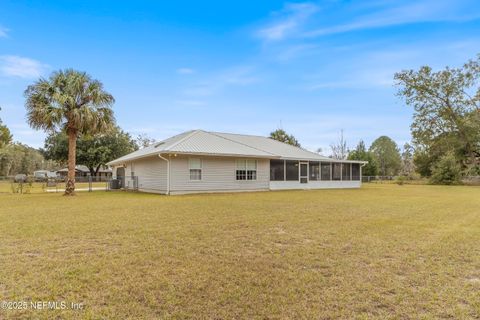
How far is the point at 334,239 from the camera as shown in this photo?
5.74 metres

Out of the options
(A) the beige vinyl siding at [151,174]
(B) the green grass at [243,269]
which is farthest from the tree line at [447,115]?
(B) the green grass at [243,269]

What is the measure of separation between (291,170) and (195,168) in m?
7.70

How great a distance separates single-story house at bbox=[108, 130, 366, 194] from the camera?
54.7 ft

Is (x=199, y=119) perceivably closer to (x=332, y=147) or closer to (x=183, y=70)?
(x=183, y=70)

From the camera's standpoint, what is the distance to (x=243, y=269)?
4012mm

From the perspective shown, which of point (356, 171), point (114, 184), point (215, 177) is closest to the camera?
point (215, 177)

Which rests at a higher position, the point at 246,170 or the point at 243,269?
the point at 246,170

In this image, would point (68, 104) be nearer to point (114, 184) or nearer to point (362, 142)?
point (114, 184)

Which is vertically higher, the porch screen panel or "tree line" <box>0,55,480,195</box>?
"tree line" <box>0,55,480,195</box>

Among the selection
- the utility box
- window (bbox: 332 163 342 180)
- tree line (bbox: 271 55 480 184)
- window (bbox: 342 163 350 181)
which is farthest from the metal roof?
tree line (bbox: 271 55 480 184)

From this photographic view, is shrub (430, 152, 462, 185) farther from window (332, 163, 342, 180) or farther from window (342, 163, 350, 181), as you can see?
window (332, 163, 342, 180)

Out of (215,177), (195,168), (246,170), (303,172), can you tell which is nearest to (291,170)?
(303,172)

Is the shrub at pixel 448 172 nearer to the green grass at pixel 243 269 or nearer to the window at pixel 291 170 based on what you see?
the window at pixel 291 170

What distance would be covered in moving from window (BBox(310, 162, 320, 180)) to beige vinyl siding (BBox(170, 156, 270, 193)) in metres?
4.31
